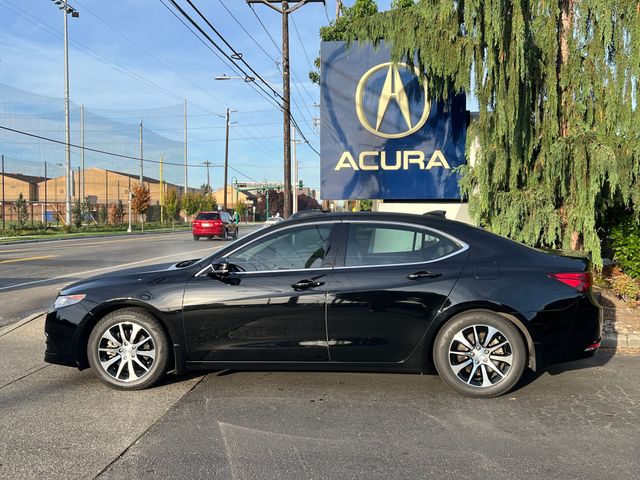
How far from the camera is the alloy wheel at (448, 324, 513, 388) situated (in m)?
4.33

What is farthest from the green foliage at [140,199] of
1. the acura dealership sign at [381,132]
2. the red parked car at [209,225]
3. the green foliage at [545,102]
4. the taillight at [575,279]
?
the taillight at [575,279]

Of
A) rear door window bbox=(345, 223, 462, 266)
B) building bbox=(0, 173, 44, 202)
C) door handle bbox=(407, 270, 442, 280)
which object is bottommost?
door handle bbox=(407, 270, 442, 280)

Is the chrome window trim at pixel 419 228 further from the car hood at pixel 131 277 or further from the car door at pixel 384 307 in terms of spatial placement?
the car hood at pixel 131 277

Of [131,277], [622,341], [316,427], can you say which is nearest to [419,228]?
[316,427]

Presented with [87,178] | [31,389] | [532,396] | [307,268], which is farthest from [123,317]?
[87,178]

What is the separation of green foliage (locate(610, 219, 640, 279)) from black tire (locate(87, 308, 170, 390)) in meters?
6.68

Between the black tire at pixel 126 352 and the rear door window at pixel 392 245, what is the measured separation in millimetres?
1811

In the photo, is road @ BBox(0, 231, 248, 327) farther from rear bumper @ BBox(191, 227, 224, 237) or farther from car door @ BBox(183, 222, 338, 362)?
rear bumper @ BBox(191, 227, 224, 237)

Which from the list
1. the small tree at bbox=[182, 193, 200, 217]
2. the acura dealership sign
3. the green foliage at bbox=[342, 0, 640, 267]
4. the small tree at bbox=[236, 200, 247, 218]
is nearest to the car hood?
the green foliage at bbox=[342, 0, 640, 267]

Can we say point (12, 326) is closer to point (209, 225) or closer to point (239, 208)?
point (209, 225)

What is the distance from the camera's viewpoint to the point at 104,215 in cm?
5281

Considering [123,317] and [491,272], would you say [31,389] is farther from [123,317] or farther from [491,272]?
[491,272]

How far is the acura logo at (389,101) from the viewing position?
33.3 ft

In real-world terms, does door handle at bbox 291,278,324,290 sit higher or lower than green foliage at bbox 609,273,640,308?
higher
